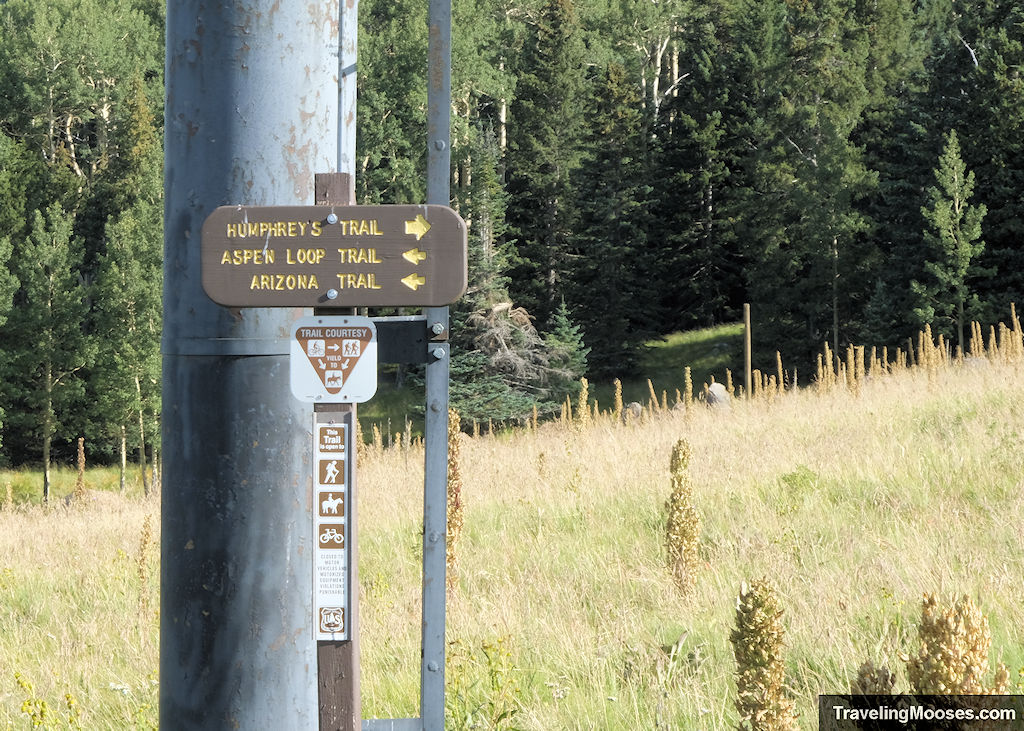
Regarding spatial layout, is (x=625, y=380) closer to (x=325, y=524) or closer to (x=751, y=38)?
(x=751, y=38)

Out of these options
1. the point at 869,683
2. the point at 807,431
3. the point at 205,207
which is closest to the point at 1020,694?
the point at 869,683

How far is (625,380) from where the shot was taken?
35.5m

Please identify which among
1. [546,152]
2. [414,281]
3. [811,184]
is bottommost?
[414,281]

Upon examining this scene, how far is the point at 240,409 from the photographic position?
228cm

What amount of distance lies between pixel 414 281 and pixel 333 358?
24 centimetres

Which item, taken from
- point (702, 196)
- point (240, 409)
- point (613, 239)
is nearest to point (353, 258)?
point (240, 409)

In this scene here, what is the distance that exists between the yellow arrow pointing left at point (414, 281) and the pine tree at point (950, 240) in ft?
82.4

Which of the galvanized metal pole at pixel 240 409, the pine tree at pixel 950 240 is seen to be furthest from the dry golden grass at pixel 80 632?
the pine tree at pixel 950 240

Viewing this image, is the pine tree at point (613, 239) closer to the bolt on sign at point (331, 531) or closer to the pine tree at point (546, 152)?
the pine tree at point (546, 152)

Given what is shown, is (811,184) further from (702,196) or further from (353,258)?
(353,258)

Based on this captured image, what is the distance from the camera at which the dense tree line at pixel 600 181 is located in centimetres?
2889

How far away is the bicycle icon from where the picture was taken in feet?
7.54

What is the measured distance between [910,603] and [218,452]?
2863 mm

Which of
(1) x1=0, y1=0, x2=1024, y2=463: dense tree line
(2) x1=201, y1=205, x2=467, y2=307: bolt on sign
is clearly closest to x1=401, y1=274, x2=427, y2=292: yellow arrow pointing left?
(2) x1=201, y1=205, x2=467, y2=307: bolt on sign
